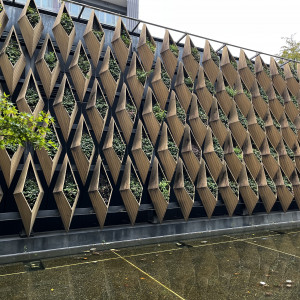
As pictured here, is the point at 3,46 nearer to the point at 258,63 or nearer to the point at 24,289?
the point at 24,289

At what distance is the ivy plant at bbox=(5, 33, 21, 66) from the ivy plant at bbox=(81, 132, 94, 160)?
3.70 meters

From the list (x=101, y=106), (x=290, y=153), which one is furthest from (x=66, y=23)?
(x=290, y=153)

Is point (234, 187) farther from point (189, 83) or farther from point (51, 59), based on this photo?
point (51, 59)

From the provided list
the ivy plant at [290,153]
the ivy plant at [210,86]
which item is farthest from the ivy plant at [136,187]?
the ivy plant at [290,153]

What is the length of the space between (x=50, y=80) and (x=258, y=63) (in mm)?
12165

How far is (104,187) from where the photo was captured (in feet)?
41.4

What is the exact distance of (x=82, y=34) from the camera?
552 inches

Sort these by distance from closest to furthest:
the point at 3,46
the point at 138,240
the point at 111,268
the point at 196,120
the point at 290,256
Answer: the point at 111,268 < the point at 290,256 < the point at 3,46 < the point at 138,240 < the point at 196,120

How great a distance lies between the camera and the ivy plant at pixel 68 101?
12.4 metres

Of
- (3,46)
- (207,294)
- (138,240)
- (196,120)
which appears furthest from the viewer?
(196,120)

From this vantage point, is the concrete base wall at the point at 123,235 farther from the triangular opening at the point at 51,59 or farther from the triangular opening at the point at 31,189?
the triangular opening at the point at 51,59

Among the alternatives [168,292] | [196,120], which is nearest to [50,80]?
[196,120]

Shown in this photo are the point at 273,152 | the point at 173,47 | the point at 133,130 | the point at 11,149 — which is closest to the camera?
the point at 11,149

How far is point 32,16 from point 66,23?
4.38 feet
